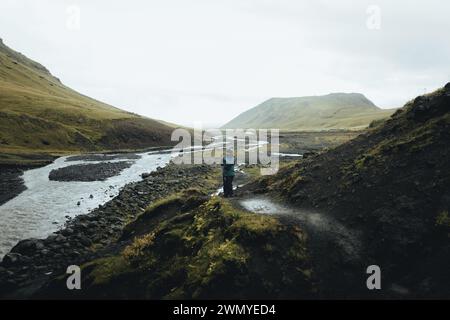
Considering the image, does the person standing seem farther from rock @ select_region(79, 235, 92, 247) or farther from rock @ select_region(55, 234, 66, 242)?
rock @ select_region(55, 234, 66, 242)

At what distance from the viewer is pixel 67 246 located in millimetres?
25062

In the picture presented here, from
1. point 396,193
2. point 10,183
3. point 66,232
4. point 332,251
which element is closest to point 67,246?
point 66,232

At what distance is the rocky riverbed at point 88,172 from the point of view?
2176 inches

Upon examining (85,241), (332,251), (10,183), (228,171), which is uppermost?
(228,171)

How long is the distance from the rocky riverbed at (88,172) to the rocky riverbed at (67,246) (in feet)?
52.8

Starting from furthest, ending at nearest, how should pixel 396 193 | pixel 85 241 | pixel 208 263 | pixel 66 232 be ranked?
pixel 66 232, pixel 85 241, pixel 396 193, pixel 208 263

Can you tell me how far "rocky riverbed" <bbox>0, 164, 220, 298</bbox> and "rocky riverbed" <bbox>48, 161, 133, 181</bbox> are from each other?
633 inches

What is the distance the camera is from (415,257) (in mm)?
16172

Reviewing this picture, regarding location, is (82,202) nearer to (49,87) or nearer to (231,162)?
(231,162)

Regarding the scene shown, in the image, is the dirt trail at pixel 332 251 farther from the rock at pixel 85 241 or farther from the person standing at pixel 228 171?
the rock at pixel 85 241

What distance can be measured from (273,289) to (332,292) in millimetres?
2499

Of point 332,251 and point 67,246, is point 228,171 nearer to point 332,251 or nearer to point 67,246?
point 332,251

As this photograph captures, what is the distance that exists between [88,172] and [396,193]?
5261 centimetres
